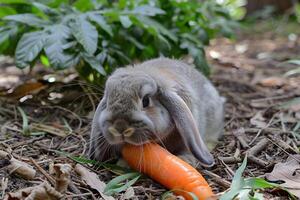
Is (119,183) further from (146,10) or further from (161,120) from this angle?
(146,10)

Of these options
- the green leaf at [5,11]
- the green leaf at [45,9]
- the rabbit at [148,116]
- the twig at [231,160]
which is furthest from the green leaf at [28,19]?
the twig at [231,160]

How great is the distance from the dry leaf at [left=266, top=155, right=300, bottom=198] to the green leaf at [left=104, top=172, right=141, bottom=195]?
2.84 ft

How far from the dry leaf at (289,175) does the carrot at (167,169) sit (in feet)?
1.63

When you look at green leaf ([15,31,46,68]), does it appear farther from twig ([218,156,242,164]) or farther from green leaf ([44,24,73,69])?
twig ([218,156,242,164])

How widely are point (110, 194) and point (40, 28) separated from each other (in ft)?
7.22

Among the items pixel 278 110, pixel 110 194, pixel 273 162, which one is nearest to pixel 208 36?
pixel 278 110

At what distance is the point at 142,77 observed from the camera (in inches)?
131

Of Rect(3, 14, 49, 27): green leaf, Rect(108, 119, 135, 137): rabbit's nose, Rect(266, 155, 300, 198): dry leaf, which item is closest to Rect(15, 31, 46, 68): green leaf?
Rect(3, 14, 49, 27): green leaf

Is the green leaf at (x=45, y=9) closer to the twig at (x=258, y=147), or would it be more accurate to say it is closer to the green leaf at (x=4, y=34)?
the green leaf at (x=4, y=34)

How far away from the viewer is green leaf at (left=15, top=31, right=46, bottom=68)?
4320 millimetres

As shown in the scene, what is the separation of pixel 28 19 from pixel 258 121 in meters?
2.26

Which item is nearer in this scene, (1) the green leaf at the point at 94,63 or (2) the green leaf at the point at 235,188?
(2) the green leaf at the point at 235,188

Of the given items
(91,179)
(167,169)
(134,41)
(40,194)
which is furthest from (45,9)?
(40,194)

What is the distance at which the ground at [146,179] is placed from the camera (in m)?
3.32
